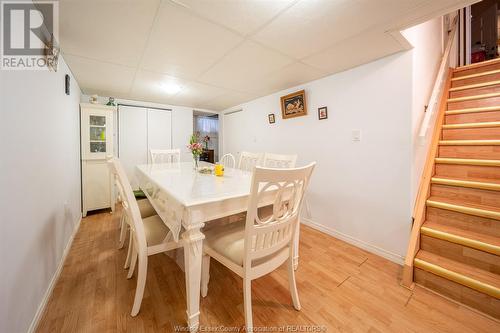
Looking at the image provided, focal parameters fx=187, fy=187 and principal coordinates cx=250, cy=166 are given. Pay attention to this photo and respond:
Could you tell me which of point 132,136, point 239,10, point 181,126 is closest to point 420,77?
point 239,10

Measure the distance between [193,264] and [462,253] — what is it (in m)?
2.05

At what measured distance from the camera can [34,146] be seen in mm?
1231

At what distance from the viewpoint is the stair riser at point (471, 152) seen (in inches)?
69.9

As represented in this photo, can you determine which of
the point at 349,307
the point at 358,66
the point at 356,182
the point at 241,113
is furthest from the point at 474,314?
the point at 241,113

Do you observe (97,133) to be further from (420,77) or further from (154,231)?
(420,77)

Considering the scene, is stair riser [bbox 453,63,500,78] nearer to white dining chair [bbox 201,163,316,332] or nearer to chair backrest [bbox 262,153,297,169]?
chair backrest [bbox 262,153,297,169]

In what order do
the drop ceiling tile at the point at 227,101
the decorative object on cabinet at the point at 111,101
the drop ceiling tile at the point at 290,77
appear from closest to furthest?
the drop ceiling tile at the point at 290,77
the decorative object on cabinet at the point at 111,101
the drop ceiling tile at the point at 227,101

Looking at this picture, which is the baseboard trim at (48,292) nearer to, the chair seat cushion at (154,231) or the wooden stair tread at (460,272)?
the chair seat cushion at (154,231)

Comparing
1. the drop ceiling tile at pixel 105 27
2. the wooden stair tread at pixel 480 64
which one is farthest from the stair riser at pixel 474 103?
the drop ceiling tile at pixel 105 27

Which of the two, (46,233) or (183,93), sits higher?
(183,93)

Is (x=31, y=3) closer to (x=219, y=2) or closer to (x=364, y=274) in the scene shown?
(x=219, y=2)

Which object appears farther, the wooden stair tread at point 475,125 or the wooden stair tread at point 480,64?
the wooden stair tread at point 480,64

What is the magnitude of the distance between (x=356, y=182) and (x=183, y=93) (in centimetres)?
302

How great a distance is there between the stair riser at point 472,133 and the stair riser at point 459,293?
1529 mm
